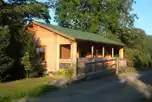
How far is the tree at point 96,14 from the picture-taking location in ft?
183

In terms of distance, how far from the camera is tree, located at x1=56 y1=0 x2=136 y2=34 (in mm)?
55656

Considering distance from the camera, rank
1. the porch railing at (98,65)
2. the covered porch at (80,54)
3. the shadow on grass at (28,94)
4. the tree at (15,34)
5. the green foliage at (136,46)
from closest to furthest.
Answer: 1. the shadow on grass at (28,94)
2. the tree at (15,34)
3. the porch railing at (98,65)
4. the covered porch at (80,54)
5. the green foliage at (136,46)

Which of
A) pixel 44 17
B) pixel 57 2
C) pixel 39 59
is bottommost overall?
pixel 39 59

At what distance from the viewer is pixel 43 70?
31594 millimetres

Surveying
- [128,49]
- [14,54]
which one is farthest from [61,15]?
[14,54]

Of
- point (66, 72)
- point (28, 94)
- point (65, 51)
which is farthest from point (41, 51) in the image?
point (28, 94)

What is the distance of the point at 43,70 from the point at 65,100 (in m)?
15.4

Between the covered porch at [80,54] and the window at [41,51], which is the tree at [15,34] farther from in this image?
the covered porch at [80,54]

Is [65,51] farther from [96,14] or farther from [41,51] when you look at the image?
[96,14]

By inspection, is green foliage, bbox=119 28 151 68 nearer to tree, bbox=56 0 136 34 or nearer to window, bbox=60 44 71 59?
tree, bbox=56 0 136 34

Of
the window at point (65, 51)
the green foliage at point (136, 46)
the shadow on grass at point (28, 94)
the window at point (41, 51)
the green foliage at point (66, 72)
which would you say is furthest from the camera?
the green foliage at point (136, 46)

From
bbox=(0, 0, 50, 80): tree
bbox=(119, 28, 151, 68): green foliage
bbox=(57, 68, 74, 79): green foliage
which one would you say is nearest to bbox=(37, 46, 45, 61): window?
bbox=(0, 0, 50, 80): tree

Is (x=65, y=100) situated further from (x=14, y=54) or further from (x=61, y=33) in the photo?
(x=61, y=33)

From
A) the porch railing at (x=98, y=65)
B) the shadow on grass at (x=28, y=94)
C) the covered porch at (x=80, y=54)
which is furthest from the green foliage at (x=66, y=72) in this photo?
the shadow on grass at (x=28, y=94)
